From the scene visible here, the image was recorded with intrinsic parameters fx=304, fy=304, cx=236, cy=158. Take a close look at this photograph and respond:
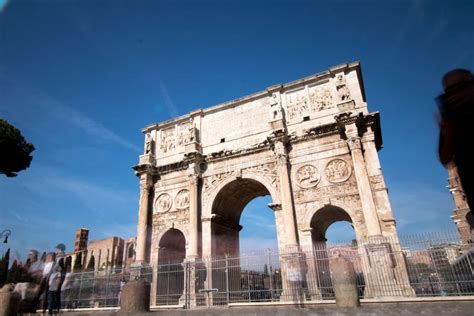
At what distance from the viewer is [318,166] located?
15.4 meters

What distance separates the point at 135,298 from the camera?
741cm

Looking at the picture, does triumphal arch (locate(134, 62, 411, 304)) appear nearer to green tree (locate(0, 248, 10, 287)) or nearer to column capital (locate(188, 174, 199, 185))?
column capital (locate(188, 174, 199, 185))

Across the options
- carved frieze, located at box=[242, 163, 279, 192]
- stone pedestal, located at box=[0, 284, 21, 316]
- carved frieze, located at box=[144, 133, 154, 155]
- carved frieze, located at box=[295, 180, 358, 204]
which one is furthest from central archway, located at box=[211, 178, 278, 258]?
stone pedestal, located at box=[0, 284, 21, 316]

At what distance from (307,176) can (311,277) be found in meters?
4.93

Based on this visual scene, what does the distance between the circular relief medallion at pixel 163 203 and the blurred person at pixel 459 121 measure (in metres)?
17.8

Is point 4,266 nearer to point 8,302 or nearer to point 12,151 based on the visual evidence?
point 12,151

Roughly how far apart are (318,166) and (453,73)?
14.0m

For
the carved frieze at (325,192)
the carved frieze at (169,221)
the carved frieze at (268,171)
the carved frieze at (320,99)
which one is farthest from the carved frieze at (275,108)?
the carved frieze at (169,221)

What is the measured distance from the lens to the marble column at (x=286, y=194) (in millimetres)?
14141

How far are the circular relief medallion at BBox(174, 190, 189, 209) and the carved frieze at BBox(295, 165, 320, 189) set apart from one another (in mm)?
6663

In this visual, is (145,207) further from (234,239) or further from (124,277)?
(234,239)

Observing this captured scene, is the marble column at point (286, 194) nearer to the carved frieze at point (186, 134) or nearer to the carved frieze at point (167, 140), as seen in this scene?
the carved frieze at point (186, 134)

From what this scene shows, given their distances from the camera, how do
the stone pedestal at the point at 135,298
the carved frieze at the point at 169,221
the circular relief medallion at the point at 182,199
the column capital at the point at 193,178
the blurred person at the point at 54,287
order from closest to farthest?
the stone pedestal at the point at 135,298, the blurred person at the point at 54,287, the column capital at the point at 193,178, the carved frieze at the point at 169,221, the circular relief medallion at the point at 182,199

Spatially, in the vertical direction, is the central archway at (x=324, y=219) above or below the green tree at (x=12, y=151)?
below
